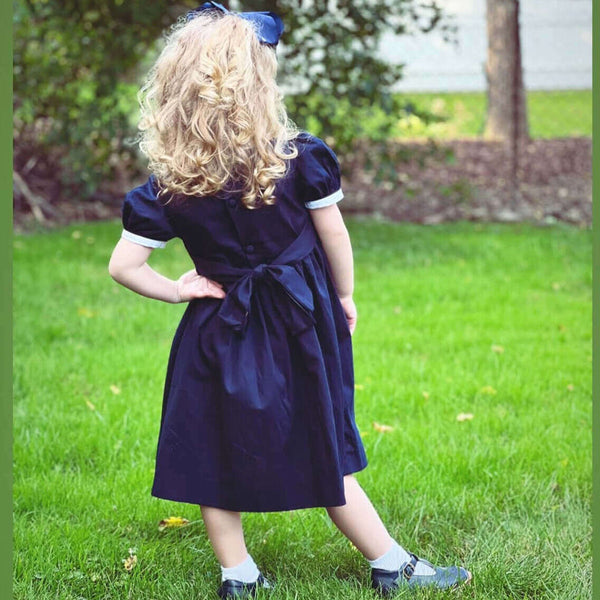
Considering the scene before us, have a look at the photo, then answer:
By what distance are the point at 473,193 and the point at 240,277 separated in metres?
6.78

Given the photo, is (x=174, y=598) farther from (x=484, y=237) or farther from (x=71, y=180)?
(x=71, y=180)

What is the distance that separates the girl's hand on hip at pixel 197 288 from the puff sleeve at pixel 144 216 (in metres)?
0.12

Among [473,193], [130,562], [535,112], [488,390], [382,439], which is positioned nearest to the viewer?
[130,562]

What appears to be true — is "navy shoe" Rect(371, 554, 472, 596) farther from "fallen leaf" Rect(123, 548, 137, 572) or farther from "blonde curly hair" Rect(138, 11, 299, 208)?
"blonde curly hair" Rect(138, 11, 299, 208)

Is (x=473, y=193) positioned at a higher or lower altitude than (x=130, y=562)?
→ lower

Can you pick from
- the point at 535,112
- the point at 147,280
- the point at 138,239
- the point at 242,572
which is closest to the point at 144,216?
the point at 138,239

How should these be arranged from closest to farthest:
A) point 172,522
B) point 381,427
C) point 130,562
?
point 130,562
point 172,522
point 381,427

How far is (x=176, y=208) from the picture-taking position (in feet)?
7.21

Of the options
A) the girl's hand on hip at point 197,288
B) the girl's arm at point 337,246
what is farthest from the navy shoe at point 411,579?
the girl's hand on hip at point 197,288

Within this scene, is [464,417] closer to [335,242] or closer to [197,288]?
[335,242]

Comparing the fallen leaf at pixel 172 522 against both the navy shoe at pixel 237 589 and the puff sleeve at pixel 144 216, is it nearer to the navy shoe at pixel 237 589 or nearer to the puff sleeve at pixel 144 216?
the navy shoe at pixel 237 589

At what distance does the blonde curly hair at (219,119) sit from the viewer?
6.97 ft

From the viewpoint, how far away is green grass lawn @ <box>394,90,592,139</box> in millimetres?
11156

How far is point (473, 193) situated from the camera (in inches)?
343
